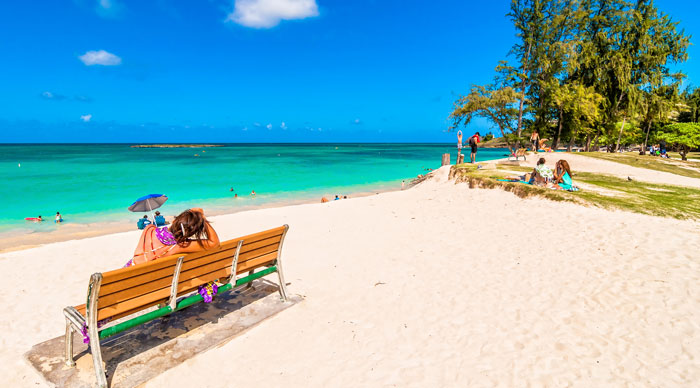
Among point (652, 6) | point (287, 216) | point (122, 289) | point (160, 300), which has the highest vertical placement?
point (652, 6)

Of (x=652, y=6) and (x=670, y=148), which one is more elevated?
(x=652, y=6)

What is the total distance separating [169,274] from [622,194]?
14.1 meters

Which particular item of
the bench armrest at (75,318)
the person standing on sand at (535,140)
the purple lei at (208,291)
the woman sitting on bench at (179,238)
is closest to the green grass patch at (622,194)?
the person standing on sand at (535,140)

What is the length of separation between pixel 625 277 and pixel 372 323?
15.5 feet

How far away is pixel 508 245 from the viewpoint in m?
7.92

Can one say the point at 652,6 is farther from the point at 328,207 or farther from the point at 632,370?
the point at 632,370

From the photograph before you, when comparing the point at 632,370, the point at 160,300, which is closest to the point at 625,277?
the point at 632,370

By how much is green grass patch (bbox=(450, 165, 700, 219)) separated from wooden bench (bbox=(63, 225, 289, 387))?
10381 millimetres

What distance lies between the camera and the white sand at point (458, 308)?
371 centimetres

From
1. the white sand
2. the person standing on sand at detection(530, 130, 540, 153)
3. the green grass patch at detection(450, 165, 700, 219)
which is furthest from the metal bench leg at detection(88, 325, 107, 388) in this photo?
the person standing on sand at detection(530, 130, 540, 153)

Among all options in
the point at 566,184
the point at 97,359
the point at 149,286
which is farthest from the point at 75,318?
the point at 566,184

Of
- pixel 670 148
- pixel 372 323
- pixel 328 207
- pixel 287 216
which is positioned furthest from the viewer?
pixel 670 148

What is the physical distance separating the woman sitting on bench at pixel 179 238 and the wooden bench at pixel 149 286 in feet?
0.51

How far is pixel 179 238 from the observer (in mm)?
3914
